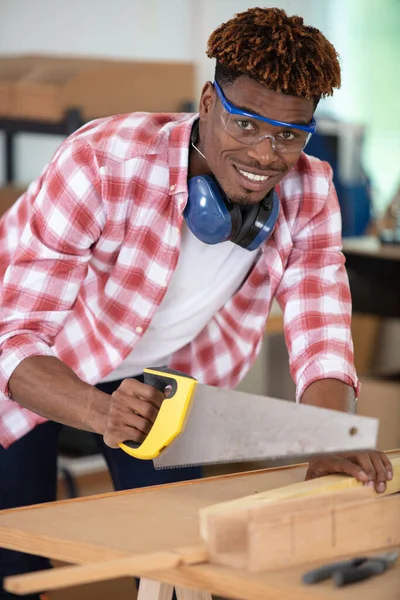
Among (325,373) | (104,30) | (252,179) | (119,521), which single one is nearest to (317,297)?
(325,373)

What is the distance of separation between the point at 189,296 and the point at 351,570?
0.77m

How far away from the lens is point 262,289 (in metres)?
1.95

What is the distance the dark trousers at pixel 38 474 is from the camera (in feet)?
6.25

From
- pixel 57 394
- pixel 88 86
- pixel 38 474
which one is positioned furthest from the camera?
pixel 88 86

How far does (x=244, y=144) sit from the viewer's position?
162 cm

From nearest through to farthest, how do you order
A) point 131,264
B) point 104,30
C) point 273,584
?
point 273,584 < point 131,264 < point 104,30

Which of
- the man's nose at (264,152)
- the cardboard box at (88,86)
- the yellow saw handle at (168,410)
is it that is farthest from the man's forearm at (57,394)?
the cardboard box at (88,86)

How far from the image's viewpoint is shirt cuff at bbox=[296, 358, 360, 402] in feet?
5.57

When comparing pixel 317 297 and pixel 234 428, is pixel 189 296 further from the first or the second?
pixel 234 428

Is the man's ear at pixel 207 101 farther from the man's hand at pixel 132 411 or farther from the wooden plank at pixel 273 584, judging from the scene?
the wooden plank at pixel 273 584

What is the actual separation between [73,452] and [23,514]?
1.97m

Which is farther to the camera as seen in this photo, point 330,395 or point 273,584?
point 330,395

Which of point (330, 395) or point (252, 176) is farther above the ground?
point (252, 176)

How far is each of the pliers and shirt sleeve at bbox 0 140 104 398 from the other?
0.62m
